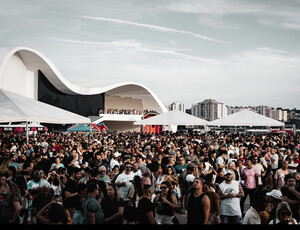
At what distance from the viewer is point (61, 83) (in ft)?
141

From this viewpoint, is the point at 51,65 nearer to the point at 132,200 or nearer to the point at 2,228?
the point at 132,200

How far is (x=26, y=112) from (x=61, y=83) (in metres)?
31.6

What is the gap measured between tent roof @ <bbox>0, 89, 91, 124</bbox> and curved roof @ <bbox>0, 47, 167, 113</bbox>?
2076 cm

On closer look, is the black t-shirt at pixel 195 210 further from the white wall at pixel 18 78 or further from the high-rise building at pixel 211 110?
the high-rise building at pixel 211 110

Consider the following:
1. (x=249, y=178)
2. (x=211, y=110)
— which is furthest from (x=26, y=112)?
(x=211, y=110)

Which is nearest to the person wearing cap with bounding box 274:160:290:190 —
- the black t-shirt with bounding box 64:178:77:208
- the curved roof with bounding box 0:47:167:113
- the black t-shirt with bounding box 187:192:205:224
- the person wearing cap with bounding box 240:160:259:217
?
the person wearing cap with bounding box 240:160:259:217

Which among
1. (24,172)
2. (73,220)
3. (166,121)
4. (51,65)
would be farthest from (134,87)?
(73,220)

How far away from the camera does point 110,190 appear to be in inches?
213

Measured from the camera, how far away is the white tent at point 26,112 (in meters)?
11.8

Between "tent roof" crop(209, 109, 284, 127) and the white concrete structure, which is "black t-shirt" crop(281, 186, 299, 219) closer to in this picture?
"tent roof" crop(209, 109, 284, 127)

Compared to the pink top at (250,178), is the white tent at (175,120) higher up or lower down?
higher up

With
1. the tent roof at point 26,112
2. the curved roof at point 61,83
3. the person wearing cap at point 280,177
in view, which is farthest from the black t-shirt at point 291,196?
the curved roof at point 61,83

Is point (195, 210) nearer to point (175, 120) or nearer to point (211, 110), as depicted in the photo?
point (175, 120)

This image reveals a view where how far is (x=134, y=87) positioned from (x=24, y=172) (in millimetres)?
46643
